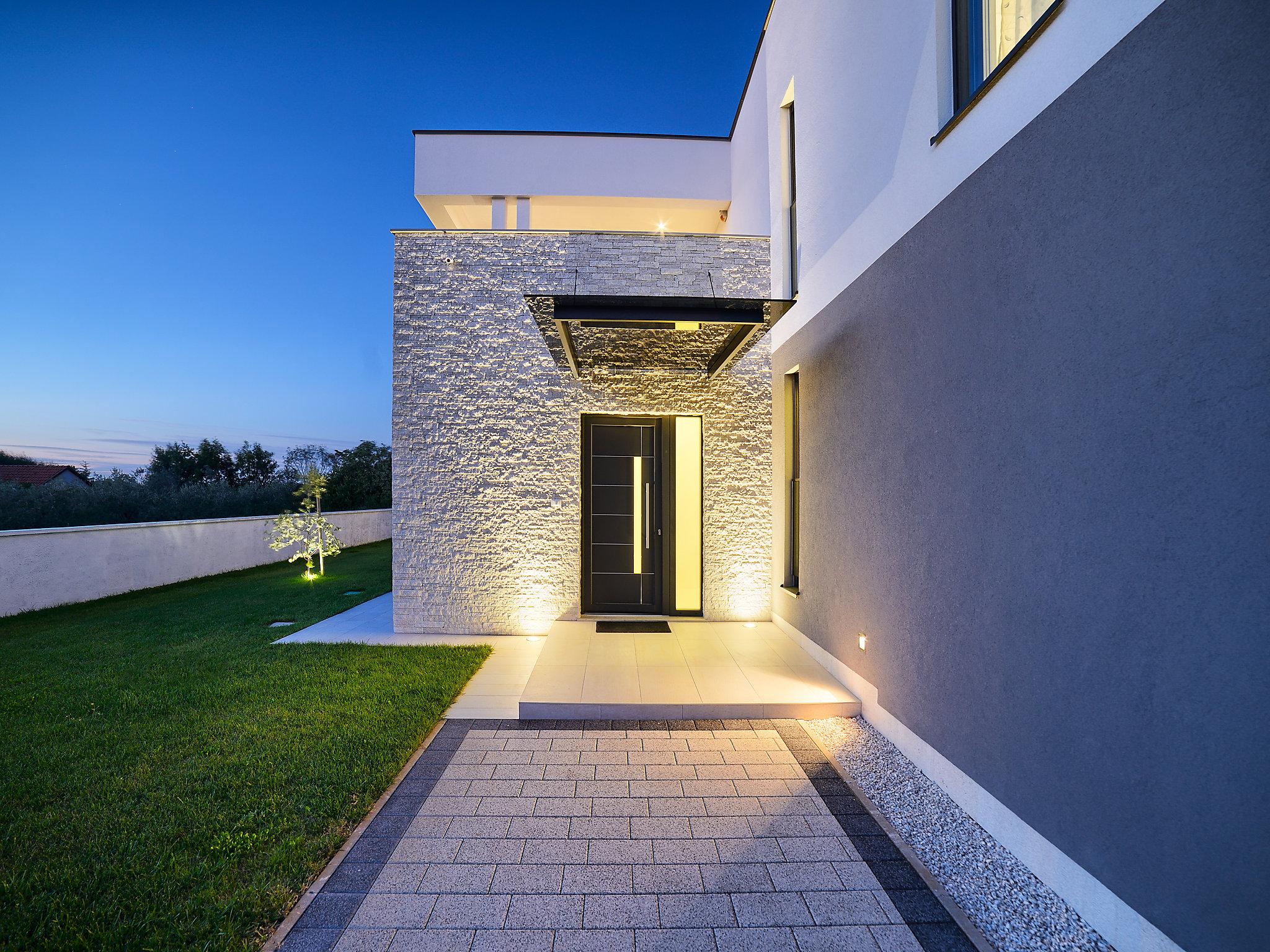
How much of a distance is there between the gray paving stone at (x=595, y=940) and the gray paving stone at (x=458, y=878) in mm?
420

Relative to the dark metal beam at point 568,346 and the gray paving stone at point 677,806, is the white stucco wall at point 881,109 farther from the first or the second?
the gray paving stone at point 677,806

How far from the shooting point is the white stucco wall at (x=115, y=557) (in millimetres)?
7781

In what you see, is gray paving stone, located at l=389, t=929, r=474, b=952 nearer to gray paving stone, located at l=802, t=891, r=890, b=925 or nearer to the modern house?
gray paving stone, located at l=802, t=891, r=890, b=925

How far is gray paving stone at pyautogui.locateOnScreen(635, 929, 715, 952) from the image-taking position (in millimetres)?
1887

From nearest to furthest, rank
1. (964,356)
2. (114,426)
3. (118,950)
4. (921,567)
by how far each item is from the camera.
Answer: (118,950), (964,356), (921,567), (114,426)

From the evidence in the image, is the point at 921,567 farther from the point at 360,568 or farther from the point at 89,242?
the point at 89,242

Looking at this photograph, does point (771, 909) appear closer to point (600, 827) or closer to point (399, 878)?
point (600, 827)

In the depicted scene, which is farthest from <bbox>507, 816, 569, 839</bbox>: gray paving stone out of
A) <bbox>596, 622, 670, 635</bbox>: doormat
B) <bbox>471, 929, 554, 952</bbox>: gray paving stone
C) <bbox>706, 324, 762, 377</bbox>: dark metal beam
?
<bbox>706, 324, 762, 377</bbox>: dark metal beam

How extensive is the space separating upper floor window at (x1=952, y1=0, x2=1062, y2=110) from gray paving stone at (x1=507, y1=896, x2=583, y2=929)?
3.93m

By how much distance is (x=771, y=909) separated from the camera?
2.10m

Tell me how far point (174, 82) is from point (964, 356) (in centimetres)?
1572

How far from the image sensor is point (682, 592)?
262 inches

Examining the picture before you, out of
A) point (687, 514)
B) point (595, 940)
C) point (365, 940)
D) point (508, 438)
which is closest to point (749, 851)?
point (595, 940)

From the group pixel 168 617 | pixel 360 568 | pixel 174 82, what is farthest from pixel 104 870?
pixel 174 82
